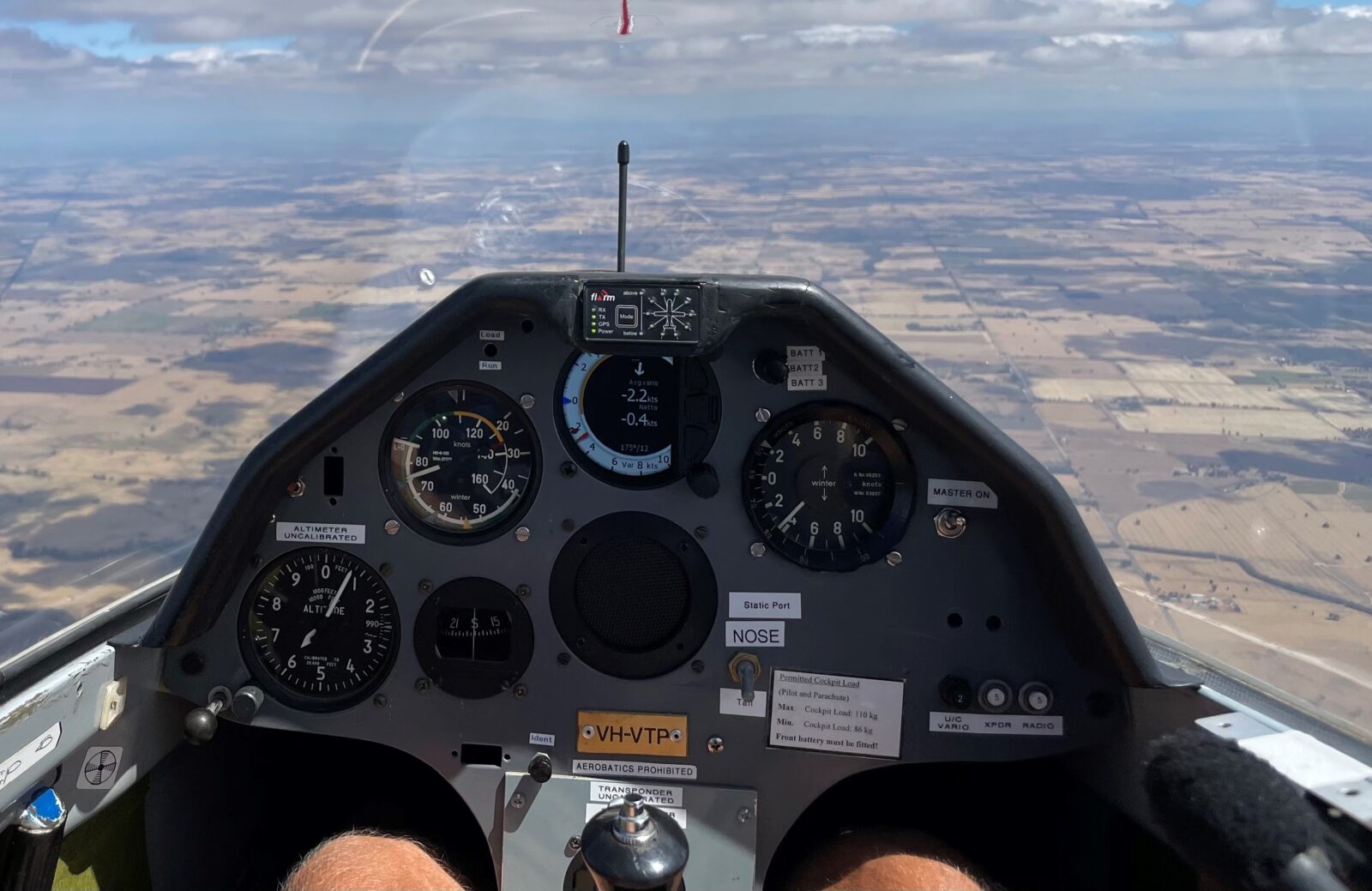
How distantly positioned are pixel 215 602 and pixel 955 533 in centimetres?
164

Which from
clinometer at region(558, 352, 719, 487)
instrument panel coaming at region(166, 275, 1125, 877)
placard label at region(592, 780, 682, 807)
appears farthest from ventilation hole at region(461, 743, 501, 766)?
clinometer at region(558, 352, 719, 487)

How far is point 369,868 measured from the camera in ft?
6.39

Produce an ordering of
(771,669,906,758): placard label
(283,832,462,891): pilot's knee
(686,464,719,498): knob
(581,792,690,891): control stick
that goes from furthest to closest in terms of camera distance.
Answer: (771,669,906,758): placard label < (686,464,719,498): knob < (283,832,462,891): pilot's knee < (581,792,690,891): control stick

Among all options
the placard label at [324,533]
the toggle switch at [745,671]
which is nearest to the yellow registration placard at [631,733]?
the toggle switch at [745,671]

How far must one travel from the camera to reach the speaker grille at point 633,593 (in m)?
2.23

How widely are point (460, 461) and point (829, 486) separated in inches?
32.3

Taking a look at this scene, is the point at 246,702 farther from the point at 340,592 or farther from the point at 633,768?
the point at 633,768

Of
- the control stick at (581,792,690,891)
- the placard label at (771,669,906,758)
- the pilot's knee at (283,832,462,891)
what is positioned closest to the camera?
the control stick at (581,792,690,891)

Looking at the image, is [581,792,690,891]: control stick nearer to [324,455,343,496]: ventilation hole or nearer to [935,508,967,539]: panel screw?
[935,508,967,539]: panel screw

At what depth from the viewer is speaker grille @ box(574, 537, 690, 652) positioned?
7.31 feet

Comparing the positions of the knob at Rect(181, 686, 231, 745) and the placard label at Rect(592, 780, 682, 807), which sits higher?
the knob at Rect(181, 686, 231, 745)

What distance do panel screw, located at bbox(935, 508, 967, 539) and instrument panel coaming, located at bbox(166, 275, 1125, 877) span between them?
0.6 inches

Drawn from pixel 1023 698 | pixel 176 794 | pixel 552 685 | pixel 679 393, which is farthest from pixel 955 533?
pixel 176 794

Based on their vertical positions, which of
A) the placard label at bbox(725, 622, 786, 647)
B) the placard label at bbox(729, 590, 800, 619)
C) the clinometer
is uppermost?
the clinometer
